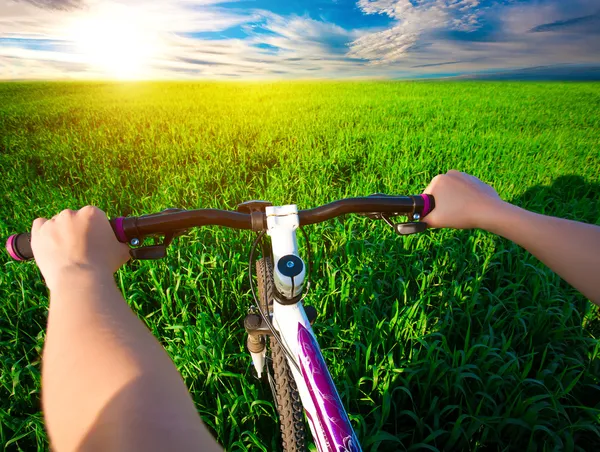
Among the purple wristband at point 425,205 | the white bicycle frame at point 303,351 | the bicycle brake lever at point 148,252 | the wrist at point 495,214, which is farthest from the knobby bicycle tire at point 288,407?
the wrist at point 495,214

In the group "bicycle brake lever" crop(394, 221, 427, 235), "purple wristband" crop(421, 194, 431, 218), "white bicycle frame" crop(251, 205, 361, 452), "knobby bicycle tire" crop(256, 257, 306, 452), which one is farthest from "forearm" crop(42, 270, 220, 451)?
"purple wristband" crop(421, 194, 431, 218)

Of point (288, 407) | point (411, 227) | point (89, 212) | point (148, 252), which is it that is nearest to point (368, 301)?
point (288, 407)

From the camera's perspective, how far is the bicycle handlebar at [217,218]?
3.01 feet

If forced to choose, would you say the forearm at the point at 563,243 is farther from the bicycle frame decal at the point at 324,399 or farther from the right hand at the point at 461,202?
the bicycle frame decal at the point at 324,399

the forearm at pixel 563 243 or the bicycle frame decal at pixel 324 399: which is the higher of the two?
the forearm at pixel 563 243

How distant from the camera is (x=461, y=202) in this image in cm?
107

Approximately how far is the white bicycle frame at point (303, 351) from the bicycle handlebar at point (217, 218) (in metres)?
0.06

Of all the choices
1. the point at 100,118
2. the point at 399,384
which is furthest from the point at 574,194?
the point at 100,118

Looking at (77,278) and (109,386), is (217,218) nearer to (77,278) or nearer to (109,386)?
(77,278)

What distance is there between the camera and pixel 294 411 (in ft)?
4.07

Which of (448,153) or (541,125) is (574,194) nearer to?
(448,153)

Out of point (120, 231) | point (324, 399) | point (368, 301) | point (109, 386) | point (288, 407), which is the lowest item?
point (368, 301)

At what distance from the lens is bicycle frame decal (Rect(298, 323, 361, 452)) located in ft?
2.90

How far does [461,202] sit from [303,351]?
29.9 inches
